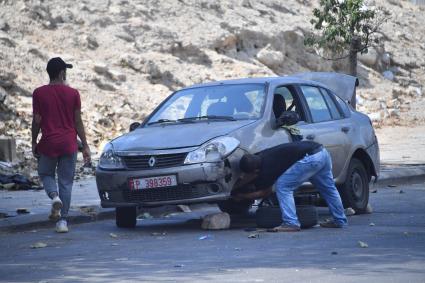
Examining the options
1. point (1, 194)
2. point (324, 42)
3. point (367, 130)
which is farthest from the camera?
point (324, 42)

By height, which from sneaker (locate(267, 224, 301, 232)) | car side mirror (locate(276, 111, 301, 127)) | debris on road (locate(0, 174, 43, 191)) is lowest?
debris on road (locate(0, 174, 43, 191))

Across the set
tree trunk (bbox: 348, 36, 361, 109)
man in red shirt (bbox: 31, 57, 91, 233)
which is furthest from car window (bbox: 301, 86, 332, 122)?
tree trunk (bbox: 348, 36, 361, 109)

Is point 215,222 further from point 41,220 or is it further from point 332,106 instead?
point 332,106

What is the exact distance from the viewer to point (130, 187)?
39.2 feet

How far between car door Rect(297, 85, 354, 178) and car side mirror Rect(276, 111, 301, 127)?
0.40 meters

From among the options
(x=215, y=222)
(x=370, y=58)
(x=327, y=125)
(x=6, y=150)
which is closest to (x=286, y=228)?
(x=215, y=222)

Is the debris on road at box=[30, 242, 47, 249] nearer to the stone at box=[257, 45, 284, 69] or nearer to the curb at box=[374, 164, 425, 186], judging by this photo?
the curb at box=[374, 164, 425, 186]

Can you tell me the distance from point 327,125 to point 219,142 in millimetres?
2109

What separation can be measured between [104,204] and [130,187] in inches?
20.3

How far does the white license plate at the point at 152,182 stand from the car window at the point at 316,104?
8.00 ft

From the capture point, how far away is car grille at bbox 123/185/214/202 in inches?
464

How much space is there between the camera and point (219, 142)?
38.9ft

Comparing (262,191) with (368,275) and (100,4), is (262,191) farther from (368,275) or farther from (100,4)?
(100,4)

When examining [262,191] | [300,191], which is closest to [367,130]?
[300,191]
